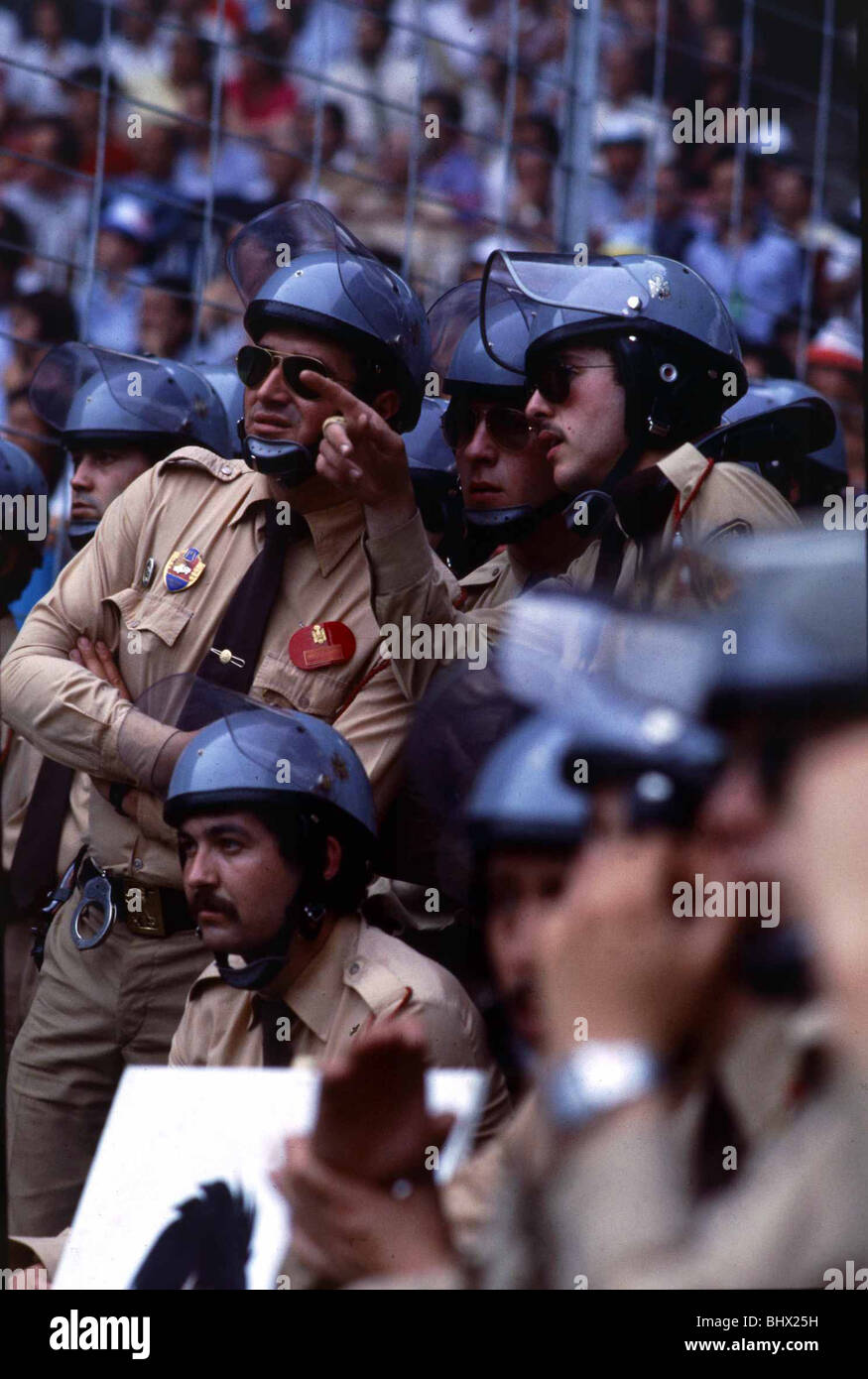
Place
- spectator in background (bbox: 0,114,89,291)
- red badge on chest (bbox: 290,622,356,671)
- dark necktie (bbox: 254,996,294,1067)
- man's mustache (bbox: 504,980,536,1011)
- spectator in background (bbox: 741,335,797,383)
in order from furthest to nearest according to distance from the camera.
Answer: spectator in background (bbox: 0,114,89,291)
spectator in background (bbox: 741,335,797,383)
red badge on chest (bbox: 290,622,356,671)
dark necktie (bbox: 254,996,294,1067)
man's mustache (bbox: 504,980,536,1011)

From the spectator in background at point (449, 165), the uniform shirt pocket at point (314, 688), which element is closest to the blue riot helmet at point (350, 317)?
the uniform shirt pocket at point (314, 688)

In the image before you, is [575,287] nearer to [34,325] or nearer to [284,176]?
[284,176]

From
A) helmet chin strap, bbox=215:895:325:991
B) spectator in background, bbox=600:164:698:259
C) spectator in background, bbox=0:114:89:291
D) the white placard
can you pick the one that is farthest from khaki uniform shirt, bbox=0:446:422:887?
spectator in background, bbox=0:114:89:291

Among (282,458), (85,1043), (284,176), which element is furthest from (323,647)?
(284,176)

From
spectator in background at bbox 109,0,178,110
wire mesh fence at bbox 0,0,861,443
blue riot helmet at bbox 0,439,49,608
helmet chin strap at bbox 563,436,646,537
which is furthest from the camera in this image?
spectator in background at bbox 109,0,178,110

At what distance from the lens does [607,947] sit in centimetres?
152

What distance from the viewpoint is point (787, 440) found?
3.86 metres

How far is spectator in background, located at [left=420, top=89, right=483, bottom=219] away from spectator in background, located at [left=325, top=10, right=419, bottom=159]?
10 cm

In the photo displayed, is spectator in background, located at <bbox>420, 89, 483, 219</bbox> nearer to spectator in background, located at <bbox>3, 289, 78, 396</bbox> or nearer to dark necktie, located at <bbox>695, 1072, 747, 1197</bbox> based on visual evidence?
spectator in background, located at <bbox>3, 289, 78, 396</bbox>

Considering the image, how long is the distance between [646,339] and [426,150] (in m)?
3.42

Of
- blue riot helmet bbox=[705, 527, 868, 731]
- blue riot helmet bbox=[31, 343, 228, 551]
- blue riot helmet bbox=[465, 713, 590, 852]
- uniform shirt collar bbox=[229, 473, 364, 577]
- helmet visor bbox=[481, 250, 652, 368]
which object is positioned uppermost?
blue riot helmet bbox=[31, 343, 228, 551]

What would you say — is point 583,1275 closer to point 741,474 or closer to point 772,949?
point 772,949

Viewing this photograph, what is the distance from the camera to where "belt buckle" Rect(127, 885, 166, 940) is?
11.9ft
